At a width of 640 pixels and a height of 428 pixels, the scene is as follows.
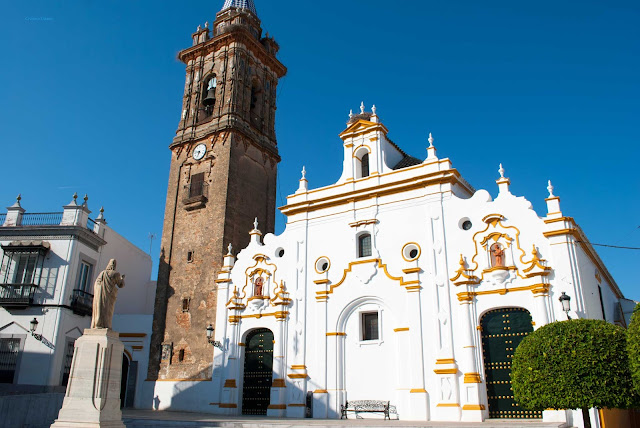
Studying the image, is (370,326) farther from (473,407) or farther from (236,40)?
(236,40)

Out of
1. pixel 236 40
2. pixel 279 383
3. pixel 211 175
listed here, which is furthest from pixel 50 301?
pixel 236 40

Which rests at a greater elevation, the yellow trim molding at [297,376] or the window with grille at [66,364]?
the window with grille at [66,364]

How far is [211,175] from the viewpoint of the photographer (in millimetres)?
27797

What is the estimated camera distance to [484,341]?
1864cm

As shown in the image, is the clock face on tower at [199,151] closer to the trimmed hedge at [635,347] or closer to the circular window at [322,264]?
the circular window at [322,264]

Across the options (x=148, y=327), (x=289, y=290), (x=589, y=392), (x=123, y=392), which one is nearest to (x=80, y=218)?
(x=148, y=327)

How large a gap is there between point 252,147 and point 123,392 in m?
14.4

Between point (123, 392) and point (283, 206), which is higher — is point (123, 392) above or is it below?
below

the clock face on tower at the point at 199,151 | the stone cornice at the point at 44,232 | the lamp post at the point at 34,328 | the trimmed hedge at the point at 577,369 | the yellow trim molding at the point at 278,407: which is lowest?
the yellow trim molding at the point at 278,407

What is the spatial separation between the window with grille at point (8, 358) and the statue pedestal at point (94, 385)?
14.4 meters

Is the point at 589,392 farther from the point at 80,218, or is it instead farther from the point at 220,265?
the point at 80,218

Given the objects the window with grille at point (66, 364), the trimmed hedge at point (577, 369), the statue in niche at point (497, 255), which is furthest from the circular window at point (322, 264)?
the window with grille at point (66, 364)

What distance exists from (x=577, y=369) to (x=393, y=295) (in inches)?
366

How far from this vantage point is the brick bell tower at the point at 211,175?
1009 inches
